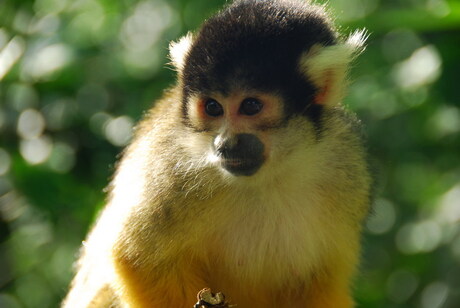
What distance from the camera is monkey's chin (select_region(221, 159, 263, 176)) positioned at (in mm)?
3469

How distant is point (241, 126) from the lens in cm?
354

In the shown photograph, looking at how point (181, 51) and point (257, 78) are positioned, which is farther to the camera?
point (181, 51)

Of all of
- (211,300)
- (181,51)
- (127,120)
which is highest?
(127,120)

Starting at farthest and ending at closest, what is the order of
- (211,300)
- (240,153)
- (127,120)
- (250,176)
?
1. (127,120)
2. (250,176)
3. (240,153)
4. (211,300)

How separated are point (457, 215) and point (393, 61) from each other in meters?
1.10

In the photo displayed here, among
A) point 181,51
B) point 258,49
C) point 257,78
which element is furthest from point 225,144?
point 181,51

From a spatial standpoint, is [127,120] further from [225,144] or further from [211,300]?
[211,300]

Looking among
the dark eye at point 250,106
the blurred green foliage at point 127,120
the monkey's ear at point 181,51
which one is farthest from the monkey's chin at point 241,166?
the blurred green foliage at point 127,120

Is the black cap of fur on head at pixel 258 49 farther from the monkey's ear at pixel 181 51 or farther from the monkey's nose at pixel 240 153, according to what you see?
the monkey's nose at pixel 240 153

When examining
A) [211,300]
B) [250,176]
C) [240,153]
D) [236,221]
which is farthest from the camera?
[236,221]

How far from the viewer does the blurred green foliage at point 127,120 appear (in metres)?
4.80

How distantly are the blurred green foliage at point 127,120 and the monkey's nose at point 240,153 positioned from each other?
1.45m

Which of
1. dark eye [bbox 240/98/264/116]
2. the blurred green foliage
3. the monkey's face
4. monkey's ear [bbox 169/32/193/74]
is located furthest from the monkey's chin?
the blurred green foliage

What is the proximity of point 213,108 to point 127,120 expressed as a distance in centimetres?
167
